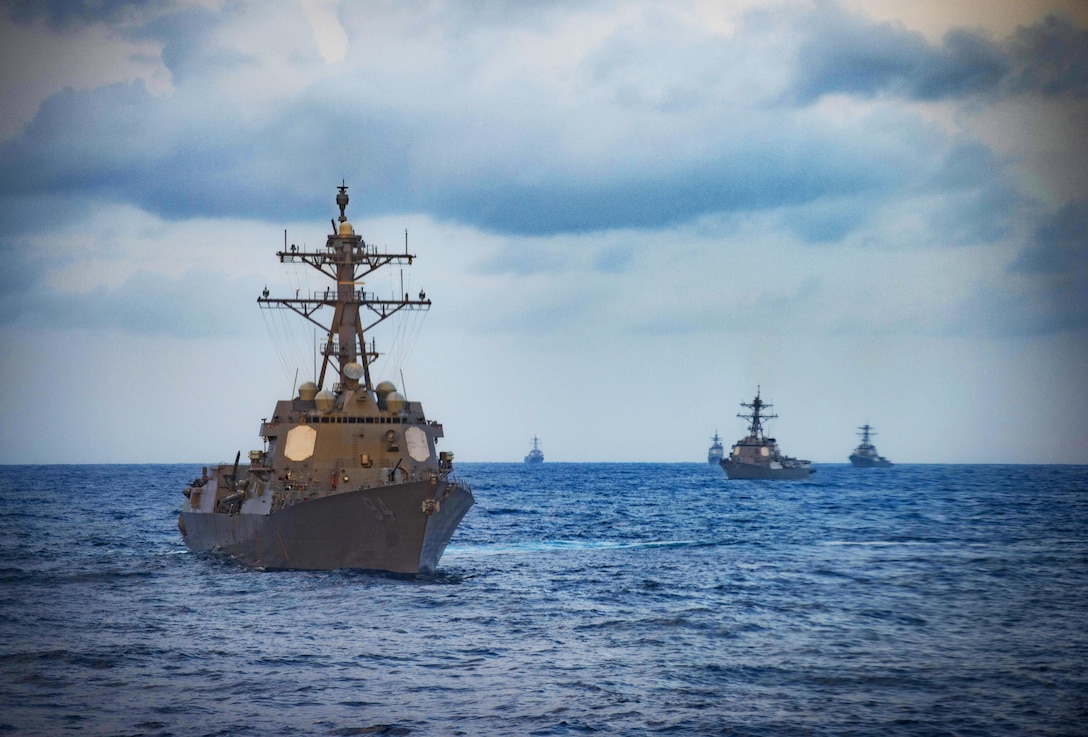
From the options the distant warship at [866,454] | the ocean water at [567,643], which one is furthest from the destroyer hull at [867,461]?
the ocean water at [567,643]

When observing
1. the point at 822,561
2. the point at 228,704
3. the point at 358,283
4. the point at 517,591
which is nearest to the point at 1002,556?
the point at 822,561

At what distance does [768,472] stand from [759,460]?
6.00 ft

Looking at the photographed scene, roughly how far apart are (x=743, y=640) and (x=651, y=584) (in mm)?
9268

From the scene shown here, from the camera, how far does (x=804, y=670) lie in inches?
728

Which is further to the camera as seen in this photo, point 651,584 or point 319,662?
point 651,584

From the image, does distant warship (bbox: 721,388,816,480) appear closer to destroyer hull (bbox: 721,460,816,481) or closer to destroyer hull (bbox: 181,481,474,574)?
destroyer hull (bbox: 721,460,816,481)

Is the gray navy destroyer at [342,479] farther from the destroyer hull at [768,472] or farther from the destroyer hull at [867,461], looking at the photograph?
the destroyer hull at [867,461]

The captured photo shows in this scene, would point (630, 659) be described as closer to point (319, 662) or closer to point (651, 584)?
point (319, 662)

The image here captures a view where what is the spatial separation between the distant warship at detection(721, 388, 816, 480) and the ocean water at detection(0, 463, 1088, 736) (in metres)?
85.2

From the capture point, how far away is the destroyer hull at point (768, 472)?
125875 millimetres

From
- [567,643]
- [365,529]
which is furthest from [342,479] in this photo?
[567,643]

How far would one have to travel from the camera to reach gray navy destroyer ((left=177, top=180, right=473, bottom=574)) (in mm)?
29453

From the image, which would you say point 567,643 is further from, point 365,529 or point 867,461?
point 867,461

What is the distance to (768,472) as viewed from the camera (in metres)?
126
